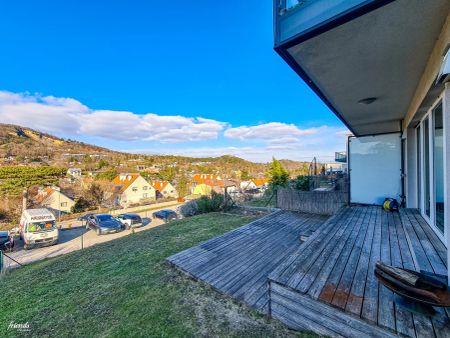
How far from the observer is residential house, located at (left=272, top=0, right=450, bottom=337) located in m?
1.54

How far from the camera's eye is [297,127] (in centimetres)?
1908

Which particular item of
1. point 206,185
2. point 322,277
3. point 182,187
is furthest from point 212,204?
point 182,187

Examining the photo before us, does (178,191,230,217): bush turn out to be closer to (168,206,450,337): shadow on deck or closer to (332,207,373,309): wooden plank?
(168,206,450,337): shadow on deck

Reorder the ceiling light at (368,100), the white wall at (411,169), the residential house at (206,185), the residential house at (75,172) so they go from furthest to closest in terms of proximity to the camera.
A: the residential house at (75,172) < the residential house at (206,185) < the white wall at (411,169) < the ceiling light at (368,100)

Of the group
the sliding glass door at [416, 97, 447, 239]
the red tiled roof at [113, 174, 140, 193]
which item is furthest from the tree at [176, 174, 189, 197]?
the sliding glass door at [416, 97, 447, 239]

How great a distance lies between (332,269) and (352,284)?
0.28m

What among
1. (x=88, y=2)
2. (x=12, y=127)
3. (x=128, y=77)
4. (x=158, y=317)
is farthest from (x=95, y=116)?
(x=12, y=127)

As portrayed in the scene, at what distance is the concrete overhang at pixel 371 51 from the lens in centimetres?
155

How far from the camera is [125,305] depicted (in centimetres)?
238

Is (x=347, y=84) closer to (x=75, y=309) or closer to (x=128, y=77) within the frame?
(x=75, y=309)

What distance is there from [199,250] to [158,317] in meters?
1.61

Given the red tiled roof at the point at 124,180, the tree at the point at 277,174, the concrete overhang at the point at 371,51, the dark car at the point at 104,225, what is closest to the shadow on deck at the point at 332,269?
the concrete overhang at the point at 371,51

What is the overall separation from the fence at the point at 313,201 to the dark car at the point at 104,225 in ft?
37.1

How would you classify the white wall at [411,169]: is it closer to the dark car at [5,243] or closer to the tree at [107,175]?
the dark car at [5,243]
